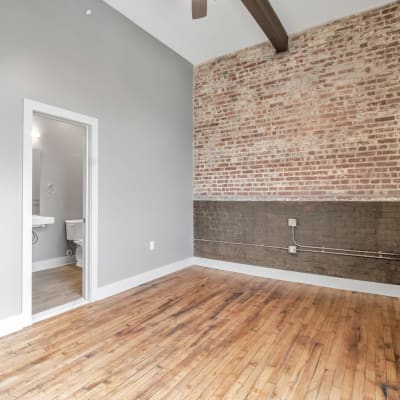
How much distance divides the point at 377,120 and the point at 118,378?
3901mm

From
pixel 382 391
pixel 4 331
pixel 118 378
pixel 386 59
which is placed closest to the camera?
pixel 382 391

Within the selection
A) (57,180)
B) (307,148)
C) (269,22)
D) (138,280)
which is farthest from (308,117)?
(57,180)

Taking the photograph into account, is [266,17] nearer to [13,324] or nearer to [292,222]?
[292,222]

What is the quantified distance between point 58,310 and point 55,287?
818 millimetres

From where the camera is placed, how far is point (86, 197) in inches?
126

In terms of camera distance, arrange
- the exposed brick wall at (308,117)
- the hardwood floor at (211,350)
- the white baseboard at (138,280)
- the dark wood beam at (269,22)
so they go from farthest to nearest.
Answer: the exposed brick wall at (308,117) < the white baseboard at (138,280) < the dark wood beam at (269,22) < the hardwood floor at (211,350)

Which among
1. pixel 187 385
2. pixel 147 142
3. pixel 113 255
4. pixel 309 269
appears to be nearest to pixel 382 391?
pixel 187 385

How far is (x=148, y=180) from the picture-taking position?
3.95m

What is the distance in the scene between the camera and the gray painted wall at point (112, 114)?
246cm

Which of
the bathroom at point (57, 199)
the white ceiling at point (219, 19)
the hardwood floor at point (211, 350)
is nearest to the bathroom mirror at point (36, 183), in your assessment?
the bathroom at point (57, 199)

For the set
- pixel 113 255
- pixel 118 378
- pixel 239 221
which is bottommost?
pixel 118 378

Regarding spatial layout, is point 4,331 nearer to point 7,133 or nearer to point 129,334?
point 129,334

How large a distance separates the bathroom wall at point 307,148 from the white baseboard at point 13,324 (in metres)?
2.88

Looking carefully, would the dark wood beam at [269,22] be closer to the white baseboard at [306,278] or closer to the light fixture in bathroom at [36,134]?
the white baseboard at [306,278]
